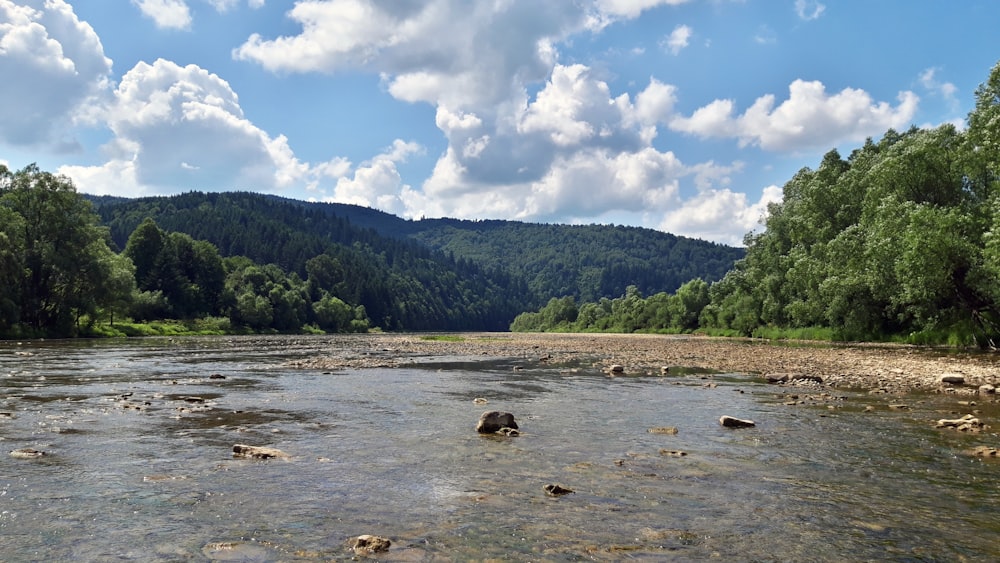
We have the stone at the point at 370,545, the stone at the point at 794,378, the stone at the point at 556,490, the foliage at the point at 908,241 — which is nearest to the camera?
the stone at the point at 370,545

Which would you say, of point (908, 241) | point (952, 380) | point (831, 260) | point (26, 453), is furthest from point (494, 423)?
point (831, 260)

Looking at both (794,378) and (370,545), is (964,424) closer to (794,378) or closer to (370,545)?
(794,378)

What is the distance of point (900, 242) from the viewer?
50562mm

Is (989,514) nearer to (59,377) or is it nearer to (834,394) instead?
(834,394)

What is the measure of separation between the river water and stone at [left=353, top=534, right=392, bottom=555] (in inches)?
4.5

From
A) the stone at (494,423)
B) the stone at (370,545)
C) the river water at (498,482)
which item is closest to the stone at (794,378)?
the river water at (498,482)

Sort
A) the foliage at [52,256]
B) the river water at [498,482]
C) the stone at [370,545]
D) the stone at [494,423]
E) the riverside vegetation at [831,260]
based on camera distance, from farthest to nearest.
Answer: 1. the foliage at [52,256]
2. the riverside vegetation at [831,260]
3. the stone at [494,423]
4. the river water at [498,482]
5. the stone at [370,545]

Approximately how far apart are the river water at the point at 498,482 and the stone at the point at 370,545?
0.11m

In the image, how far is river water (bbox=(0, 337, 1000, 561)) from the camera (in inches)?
301

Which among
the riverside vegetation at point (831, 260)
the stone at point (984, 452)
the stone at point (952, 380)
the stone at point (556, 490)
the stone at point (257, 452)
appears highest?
the riverside vegetation at point (831, 260)

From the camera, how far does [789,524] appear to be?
8406 millimetres

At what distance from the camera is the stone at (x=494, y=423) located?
50.3 ft

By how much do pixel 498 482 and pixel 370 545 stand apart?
11.7 feet

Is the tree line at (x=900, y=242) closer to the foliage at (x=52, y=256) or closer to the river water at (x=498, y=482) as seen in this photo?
the river water at (x=498, y=482)
